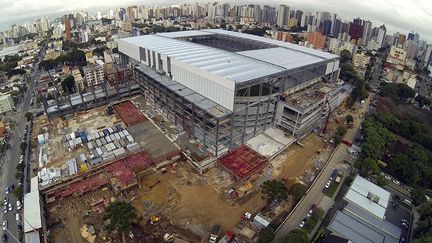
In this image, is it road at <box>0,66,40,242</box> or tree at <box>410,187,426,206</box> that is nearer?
road at <box>0,66,40,242</box>

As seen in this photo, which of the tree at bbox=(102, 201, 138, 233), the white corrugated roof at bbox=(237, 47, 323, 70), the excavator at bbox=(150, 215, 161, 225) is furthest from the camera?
the white corrugated roof at bbox=(237, 47, 323, 70)

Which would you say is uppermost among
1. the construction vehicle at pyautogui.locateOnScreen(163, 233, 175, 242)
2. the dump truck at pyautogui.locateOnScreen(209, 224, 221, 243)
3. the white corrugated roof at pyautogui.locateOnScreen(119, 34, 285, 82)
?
the white corrugated roof at pyautogui.locateOnScreen(119, 34, 285, 82)

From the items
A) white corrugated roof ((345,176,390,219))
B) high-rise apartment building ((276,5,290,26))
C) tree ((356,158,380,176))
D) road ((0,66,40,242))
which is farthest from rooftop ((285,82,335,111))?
high-rise apartment building ((276,5,290,26))

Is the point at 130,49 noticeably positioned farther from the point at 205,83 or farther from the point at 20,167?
the point at 20,167

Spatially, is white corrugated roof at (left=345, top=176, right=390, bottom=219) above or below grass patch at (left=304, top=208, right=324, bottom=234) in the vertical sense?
above

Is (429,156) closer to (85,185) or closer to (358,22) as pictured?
(85,185)

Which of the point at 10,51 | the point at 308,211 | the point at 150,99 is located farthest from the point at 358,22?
the point at 10,51

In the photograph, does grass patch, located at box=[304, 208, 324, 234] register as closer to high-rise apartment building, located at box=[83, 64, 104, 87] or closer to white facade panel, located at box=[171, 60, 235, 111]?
white facade panel, located at box=[171, 60, 235, 111]

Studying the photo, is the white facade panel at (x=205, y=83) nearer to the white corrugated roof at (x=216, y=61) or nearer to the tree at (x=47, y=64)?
the white corrugated roof at (x=216, y=61)
